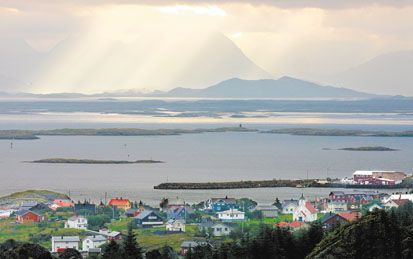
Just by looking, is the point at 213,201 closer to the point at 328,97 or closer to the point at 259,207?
the point at 259,207

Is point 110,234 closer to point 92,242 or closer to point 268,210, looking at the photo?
point 92,242

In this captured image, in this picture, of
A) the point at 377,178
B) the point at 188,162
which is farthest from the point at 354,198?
the point at 188,162

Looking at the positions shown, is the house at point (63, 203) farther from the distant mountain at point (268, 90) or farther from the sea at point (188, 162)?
the distant mountain at point (268, 90)

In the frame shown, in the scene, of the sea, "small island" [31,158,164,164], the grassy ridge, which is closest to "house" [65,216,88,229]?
the sea

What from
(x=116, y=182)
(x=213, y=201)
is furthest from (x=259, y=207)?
(x=116, y=182)

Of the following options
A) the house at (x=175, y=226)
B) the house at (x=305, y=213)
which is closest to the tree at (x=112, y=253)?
the house at (x=175, y=226)

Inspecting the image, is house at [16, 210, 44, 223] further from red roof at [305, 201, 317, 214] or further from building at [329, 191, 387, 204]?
building at [329, 191, 387, 204]

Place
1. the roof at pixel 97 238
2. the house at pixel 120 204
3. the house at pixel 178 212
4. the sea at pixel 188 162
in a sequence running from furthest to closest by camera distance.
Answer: the sea at pixel 188 162 → the house at pixel 120 204 → the house at pixel 178 212 → the roof at pixel 97 238
